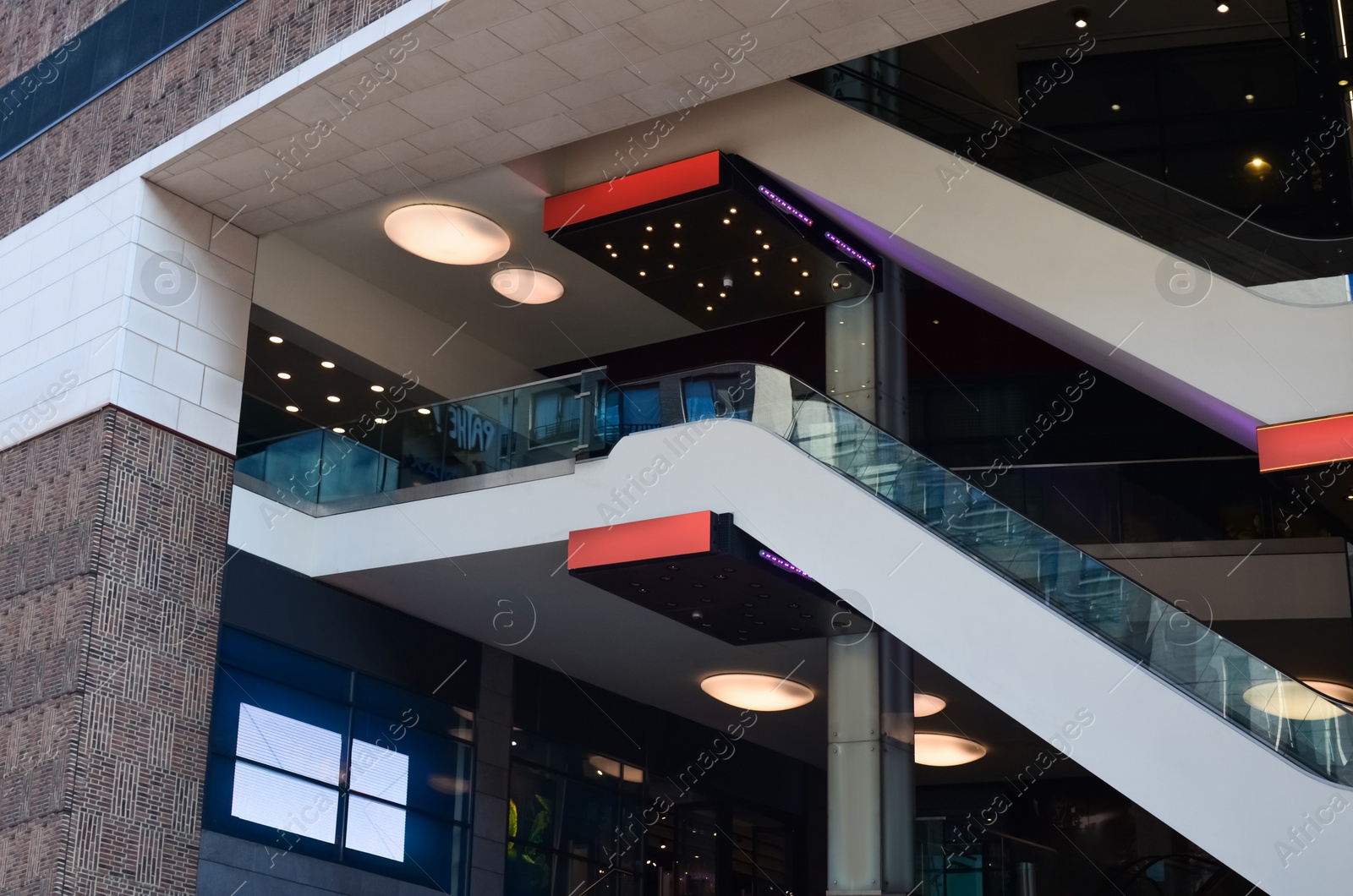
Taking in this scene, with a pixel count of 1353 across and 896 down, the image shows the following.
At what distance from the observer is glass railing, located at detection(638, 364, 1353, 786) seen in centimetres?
1121

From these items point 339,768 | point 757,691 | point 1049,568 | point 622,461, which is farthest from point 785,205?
point 339,768

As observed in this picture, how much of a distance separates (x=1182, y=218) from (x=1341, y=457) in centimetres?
289

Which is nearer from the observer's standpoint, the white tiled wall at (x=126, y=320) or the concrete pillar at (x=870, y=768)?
the concrete pillar at (x=870, y=768)

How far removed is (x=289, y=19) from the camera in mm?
14555

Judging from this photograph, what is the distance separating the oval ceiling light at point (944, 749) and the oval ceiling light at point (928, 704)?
3.23 ft

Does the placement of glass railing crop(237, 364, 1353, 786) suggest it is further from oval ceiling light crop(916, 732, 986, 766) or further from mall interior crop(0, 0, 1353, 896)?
oval ceiling light crop(916, 732, 986, 766)

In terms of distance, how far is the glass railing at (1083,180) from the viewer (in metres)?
14.0

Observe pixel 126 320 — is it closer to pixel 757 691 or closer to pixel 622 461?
pixel 622 461

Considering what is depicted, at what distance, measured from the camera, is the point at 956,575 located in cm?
1312

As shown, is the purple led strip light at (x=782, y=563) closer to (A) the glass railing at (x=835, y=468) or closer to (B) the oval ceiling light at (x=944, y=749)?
(A) the glass railing at (x=835, y=468)

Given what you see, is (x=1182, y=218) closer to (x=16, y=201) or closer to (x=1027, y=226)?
(x=1027, y=226)

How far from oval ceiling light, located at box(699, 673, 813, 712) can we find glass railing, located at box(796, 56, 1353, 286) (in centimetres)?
697

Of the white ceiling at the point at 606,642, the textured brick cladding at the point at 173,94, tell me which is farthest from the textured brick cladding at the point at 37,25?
the white ceiling at the point at 606,642

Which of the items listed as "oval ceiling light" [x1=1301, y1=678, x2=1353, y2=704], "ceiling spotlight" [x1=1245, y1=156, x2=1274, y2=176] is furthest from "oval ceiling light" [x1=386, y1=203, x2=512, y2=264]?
"ceiling spotlight" [x1=1245, y1=156, x2=1274, y2=176]
